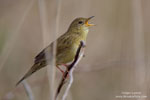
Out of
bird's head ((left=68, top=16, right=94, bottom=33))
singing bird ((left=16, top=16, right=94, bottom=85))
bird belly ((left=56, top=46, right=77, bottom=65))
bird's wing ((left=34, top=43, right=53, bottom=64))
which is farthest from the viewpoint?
bird's head ((left=68, top=16, right=94, bottom=33))

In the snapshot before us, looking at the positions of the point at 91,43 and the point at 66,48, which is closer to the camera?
the point at 66,48

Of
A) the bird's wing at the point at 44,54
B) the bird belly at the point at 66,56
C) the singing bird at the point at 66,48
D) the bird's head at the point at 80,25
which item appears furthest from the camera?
the bird's head at the point at 80,25

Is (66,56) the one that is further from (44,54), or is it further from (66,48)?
(44,54)

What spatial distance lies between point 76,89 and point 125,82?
679mm

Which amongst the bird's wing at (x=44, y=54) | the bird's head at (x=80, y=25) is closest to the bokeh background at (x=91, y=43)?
the bird's head at (x=80, y=25)

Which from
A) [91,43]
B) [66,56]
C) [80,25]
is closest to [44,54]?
[66,56]

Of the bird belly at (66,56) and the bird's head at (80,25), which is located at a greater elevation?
the bird's head at (80,25)

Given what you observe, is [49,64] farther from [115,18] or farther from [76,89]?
[115,18]

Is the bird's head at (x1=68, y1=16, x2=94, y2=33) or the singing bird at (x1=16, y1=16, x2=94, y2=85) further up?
the bird's head at (x1=68, y1=16, x2=94, y2=33)

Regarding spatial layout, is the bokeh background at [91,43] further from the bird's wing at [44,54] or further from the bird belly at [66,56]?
the bird's wing at [44,54]

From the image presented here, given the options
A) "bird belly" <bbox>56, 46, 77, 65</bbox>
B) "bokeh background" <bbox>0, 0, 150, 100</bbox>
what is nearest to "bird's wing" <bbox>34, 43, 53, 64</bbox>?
"bird belly" <bbox>56, 46, 77, 65</bbox>

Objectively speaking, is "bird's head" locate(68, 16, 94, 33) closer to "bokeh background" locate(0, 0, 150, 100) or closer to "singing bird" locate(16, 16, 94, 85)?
"singing bird" locate(16, 16, 94, 85)

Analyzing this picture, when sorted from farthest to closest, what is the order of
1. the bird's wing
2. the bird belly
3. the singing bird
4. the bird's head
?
the bird's head, the bird belly, the singing bird, the bird's wing

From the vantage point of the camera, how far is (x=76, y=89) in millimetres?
4805
